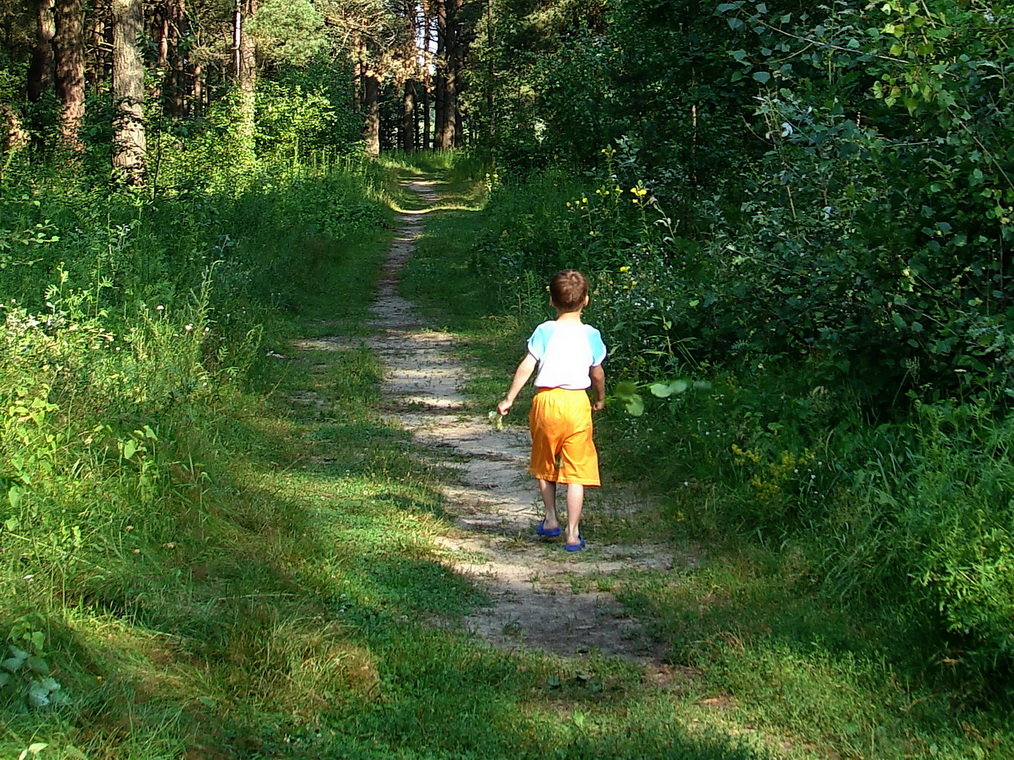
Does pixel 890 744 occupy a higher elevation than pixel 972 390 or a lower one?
lower

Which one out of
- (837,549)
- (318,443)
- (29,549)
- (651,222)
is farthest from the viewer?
(651,222)

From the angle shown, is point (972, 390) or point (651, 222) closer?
point (972, 390)

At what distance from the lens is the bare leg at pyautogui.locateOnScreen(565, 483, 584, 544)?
6.30 metres

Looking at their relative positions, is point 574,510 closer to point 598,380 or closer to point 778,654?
point 598,380

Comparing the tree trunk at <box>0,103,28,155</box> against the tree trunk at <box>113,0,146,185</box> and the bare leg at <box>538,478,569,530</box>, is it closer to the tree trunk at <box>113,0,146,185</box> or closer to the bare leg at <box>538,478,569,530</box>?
Answer: the tree trunk at <box>113,0,146,185</box>

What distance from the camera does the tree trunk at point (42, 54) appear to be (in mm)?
24469

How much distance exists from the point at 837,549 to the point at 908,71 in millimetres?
2435

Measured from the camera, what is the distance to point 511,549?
6375 millimetres

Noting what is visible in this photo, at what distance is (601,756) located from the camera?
12.8 ft

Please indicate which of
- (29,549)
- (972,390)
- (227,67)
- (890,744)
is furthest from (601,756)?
(227,67)

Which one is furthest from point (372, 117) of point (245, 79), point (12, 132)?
point (12, 132)

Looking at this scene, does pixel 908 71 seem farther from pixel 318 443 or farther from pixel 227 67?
pixel 227 67

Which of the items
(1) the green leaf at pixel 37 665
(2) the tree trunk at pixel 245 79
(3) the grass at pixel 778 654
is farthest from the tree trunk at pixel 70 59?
(1) the green leaf at pixel 37 665

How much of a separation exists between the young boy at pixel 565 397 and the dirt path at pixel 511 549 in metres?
0.34
